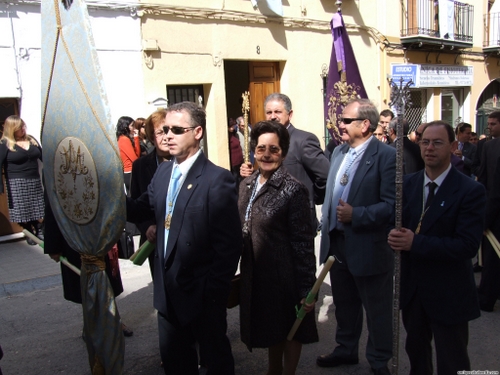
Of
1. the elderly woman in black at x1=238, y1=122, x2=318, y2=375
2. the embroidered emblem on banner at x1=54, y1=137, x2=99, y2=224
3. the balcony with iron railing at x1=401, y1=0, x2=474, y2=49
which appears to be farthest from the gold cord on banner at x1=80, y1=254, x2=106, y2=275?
the balcony with iron railing at x1=401, y1=0, x2=474, y2=49

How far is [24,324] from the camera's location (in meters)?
4.55

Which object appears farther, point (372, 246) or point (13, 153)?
point (13, 153)

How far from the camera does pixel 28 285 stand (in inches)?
222

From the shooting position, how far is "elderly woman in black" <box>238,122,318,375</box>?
9.34ft

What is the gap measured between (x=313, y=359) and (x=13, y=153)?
5311 mm

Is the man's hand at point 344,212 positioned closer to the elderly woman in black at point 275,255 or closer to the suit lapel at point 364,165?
the suit lapel at point 364,165

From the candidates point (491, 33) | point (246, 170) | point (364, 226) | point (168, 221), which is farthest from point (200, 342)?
point (491, 33)

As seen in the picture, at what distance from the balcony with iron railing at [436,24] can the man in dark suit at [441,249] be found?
1346 centimetres

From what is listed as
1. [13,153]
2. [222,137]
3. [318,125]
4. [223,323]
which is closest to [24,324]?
[223,323]

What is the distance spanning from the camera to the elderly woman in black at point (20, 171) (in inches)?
269

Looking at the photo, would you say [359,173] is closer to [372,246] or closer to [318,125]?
[372,246]

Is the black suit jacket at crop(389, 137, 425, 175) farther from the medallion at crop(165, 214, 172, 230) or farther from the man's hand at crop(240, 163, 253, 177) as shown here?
the medallion at crop(165, 214, 172, 230)

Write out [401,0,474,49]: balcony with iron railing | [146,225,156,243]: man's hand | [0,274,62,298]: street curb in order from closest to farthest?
1. [146,225,156,243]: man's hand
2. [0,274,62,298]: street curb
3. [401,0,474,49]: balcony with iron railing

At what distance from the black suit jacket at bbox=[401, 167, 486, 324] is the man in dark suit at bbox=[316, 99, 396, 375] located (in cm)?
41
